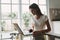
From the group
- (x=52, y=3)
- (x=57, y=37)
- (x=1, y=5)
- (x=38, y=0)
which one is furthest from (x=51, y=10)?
(x=57, y=37)

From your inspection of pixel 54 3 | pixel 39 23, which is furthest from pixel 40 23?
pixel 54 3

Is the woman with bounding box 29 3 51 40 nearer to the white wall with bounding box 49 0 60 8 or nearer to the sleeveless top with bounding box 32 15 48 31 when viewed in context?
the sleeveless top with bounding box 32 15 48 31

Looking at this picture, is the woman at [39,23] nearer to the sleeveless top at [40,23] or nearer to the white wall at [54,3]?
the sleeveless top at [40,23]

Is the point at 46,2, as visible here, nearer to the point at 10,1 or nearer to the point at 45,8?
the point at 45,8

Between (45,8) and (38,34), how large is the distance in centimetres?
250

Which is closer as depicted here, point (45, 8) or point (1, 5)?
point (1, 5)

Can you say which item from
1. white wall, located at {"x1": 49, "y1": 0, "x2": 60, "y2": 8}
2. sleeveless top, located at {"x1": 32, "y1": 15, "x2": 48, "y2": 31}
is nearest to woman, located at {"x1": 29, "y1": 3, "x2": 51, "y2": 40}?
sleeveless top, located at {"x1": 32, "y1": 15, "x2": 48, "y2": 31}

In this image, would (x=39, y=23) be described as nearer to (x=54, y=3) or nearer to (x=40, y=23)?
(x=40, y=23)

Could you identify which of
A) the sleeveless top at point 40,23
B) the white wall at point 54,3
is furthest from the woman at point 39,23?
the white wall at point 54,3

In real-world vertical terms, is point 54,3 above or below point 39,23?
above

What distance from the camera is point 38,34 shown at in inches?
83.7

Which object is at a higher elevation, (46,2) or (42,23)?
(46,2)

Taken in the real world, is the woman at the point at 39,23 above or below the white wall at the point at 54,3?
below

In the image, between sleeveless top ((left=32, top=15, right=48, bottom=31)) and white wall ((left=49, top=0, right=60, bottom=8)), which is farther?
white wall ((left=49, top=0, right=60, bottom=8))
